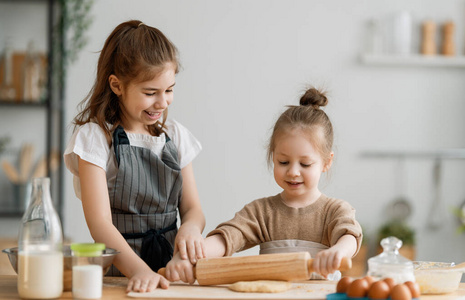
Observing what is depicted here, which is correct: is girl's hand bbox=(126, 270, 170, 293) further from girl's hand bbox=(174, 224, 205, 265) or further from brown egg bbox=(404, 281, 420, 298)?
brown egg bbox=(404, 281, 420, 298)

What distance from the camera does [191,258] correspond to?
4.18 feet

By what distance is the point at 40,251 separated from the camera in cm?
112

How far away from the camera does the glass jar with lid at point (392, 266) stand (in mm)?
1117

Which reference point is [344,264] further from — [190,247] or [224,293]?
[190,247]

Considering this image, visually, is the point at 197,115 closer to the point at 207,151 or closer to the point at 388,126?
the point at 207,151

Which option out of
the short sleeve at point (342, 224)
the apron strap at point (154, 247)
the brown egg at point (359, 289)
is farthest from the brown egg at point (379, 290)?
the apron strap at point (154, 247)

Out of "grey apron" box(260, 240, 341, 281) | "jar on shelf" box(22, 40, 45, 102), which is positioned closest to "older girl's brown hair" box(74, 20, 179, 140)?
"grey apron" box(260, 240, 341, 281)

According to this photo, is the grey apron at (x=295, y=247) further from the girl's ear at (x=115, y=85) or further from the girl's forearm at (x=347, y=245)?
the girl's ear at (x=115, y=85)

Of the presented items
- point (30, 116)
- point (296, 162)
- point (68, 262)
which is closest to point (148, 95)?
point (296, 162)

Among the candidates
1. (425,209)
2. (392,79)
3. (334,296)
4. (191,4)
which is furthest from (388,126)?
(334,296)

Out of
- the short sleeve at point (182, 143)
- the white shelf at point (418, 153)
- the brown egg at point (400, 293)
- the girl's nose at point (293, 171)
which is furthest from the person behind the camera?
the white shelf at point (418, 153)

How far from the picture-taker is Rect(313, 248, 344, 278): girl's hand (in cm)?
115

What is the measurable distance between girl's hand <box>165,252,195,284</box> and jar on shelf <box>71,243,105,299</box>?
0.18 metres

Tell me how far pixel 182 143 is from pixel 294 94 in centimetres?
213
